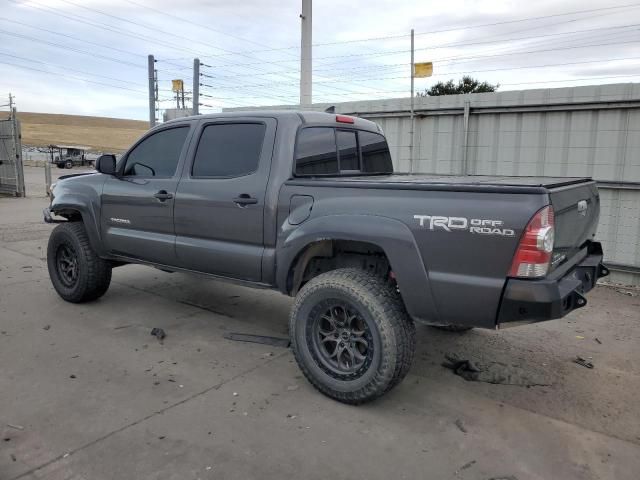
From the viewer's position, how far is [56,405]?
11.0 ft

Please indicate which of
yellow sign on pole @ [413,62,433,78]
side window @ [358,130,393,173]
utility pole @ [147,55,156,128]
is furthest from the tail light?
utility pole @ [147,55,156,128]

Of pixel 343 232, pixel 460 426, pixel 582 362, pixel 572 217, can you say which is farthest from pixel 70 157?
pixel 572 217

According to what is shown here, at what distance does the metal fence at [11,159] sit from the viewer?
50.7ft

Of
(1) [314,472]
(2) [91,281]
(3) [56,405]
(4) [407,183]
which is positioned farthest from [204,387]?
(2) [91,281]

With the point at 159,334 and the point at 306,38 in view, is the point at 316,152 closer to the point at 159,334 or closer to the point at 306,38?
the point at 159,334

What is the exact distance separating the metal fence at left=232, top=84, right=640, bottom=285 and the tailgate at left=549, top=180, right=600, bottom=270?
3182 mm

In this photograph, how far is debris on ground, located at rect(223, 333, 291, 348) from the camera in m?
4.49

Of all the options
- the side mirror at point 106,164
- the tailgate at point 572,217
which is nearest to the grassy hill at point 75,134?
the side mirror at point 106,164

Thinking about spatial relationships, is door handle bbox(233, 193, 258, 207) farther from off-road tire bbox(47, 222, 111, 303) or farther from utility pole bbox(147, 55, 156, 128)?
utility pole bbox(147, 55, 156, 128)

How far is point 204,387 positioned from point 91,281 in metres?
2.38

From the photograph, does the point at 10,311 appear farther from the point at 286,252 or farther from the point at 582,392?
the point at 582,392

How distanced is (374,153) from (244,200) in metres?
1.57

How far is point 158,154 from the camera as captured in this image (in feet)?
15.8

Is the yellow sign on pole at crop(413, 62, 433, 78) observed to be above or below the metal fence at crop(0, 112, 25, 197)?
above
